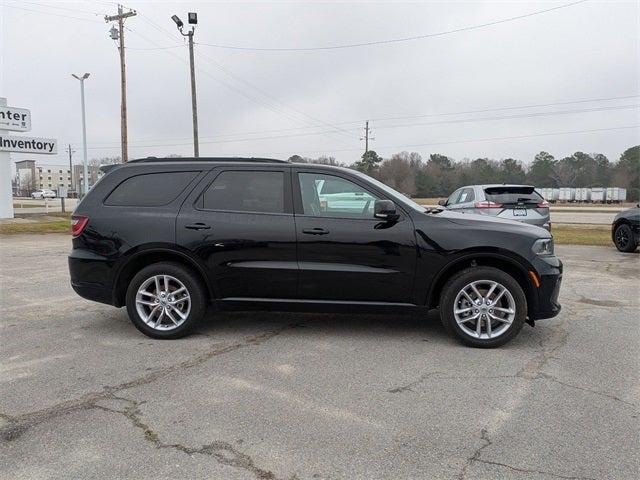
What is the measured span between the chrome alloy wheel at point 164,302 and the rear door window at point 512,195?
300 inches

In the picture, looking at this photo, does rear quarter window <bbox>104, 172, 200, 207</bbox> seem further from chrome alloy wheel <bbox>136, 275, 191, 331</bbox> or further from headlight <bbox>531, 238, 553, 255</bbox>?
headlight <bbox>531, 238, 553, 255</bbox>

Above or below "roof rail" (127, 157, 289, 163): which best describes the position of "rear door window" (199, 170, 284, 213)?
below

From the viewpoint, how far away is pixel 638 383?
403 centimetres

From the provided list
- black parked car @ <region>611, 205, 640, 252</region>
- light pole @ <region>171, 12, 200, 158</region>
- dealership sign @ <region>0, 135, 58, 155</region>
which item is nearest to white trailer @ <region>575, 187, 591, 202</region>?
light pole @ <region>171, 12, 200, 158</region>

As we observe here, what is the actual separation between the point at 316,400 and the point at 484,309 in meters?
2.05

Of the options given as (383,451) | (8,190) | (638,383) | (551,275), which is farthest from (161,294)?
(8,190)

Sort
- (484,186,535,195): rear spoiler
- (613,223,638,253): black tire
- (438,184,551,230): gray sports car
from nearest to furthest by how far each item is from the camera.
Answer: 1. (438,184,551,230): gray sports car
2. (484,186,535,195): rear spoiler
3. (613,223,638,253): black tire

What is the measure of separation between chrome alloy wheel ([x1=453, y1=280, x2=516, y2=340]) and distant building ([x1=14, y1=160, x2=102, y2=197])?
9147 cm

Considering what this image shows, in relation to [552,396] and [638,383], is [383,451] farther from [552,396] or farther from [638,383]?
[638,383]

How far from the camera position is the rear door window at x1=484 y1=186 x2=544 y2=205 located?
1068cm

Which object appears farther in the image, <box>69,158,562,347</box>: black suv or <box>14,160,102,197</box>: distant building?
<box>14,160,102,197</box>: distant building

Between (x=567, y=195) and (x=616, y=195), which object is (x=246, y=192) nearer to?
(x=616, y=195)

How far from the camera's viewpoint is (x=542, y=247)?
16.1 feet

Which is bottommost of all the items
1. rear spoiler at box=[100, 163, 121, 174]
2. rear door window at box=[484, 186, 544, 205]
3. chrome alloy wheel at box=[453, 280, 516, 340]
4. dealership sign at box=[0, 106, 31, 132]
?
chrome alloy wheel at box=[453, 280, 516, 340]
